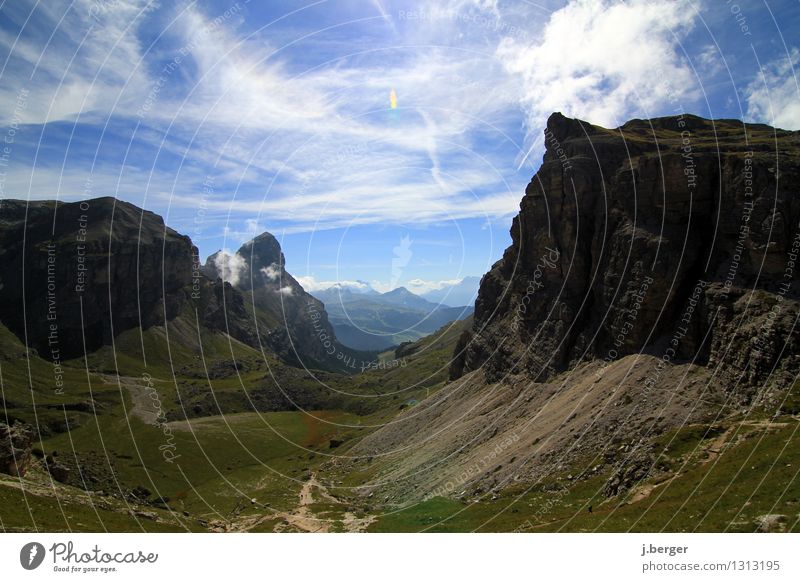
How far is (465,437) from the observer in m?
76.6

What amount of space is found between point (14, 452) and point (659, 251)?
281 feet

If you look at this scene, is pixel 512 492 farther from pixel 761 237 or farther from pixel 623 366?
pixel 761 237

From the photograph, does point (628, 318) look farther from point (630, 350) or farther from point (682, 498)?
point (682, 498)

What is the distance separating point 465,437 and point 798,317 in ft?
156

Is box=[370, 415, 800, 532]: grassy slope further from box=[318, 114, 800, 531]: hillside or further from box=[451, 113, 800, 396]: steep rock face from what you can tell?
box=[451, 113, 800, 396]: steep rock face

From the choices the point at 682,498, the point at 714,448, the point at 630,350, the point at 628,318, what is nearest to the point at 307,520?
the point at 682,498

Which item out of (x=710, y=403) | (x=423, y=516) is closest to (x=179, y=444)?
(x=423, y=516)

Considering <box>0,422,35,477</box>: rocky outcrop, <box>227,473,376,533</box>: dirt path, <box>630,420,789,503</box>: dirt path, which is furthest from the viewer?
<box>227,473,376,533</box>: dirt path
